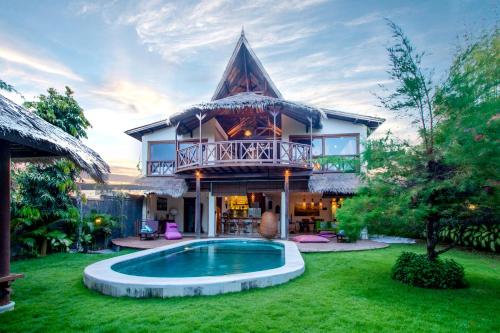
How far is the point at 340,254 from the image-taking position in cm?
956

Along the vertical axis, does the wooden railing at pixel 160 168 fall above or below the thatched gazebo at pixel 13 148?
above

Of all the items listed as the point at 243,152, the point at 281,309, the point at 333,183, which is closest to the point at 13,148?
the point at 281,309

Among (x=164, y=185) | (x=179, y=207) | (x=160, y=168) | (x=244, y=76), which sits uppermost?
(x=244, y=76)

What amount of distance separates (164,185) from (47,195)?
6194 mm

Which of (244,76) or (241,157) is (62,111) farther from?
(244,76)

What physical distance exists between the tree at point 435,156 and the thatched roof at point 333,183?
25.4ft

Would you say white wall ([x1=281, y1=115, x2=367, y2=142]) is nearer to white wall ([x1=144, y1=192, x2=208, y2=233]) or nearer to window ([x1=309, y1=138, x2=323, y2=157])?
window ([x1=309, y1=138, x2=323, y2=157])

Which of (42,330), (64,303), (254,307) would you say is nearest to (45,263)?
(64,303)

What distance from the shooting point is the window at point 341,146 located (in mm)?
14922

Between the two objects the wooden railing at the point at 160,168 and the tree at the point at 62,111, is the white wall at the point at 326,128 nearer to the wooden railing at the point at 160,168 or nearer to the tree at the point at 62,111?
the wooden railing at the point at 160,168

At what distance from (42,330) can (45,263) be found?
543 cm

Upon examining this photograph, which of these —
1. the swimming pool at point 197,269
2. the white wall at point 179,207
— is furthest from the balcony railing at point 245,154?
the white wall at point 179,207

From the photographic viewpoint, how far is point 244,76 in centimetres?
1664

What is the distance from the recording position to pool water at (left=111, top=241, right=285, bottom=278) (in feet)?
24.6
